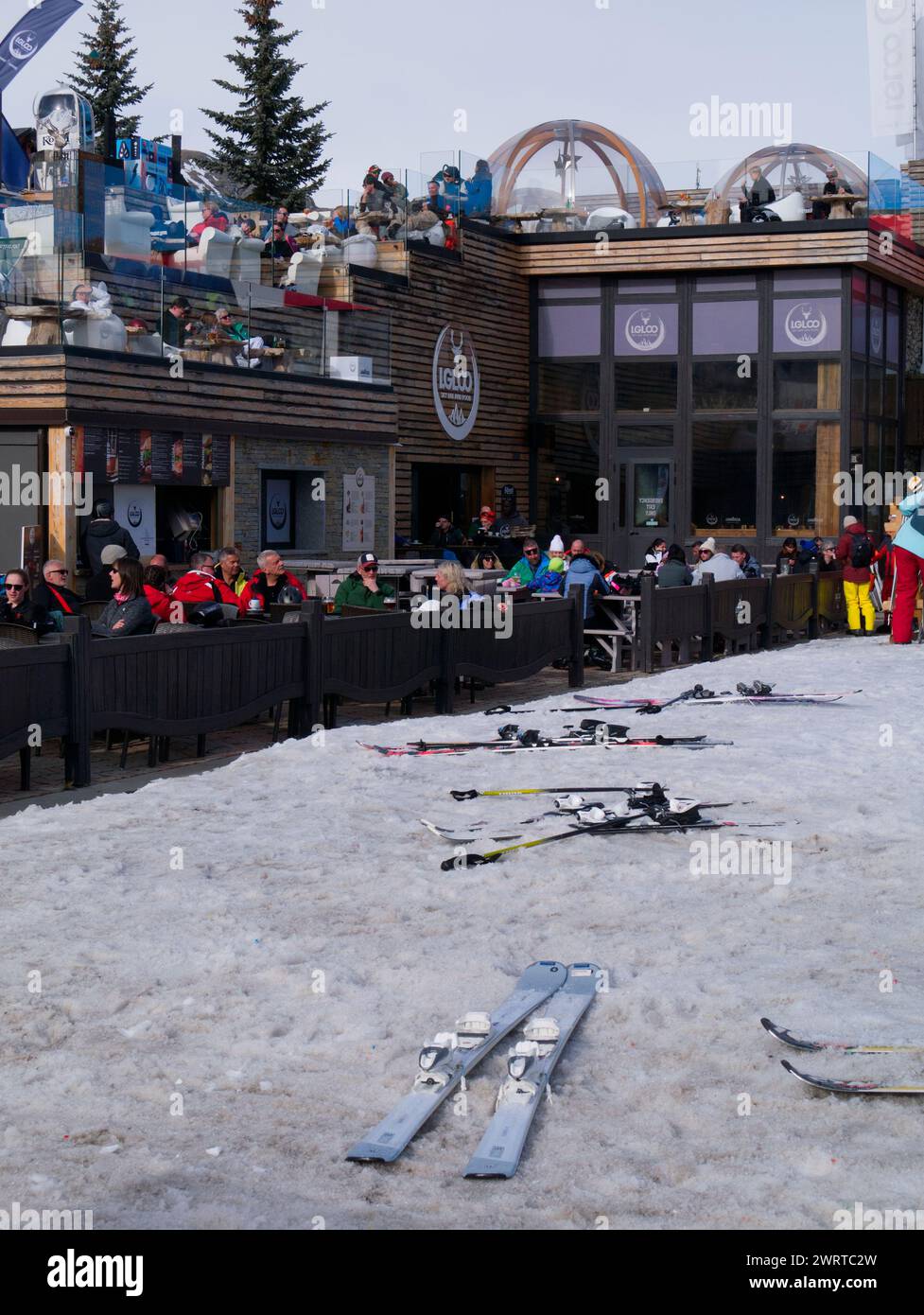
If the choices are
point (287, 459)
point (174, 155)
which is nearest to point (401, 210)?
point (174, 155)

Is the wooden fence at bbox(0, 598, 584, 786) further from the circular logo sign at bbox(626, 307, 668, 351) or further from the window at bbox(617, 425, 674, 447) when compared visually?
the circular logo sign at bbox(626, 307, 668, 351)

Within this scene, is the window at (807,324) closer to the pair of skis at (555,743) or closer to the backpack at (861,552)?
the backpack at (861,552)

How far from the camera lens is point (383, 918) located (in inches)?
272

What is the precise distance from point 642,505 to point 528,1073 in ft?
91.7

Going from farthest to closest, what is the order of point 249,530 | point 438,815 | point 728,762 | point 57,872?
point 249,530, point 728,762, point 438,815, point 57,872

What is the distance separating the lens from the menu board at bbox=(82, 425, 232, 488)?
1838 centimetres

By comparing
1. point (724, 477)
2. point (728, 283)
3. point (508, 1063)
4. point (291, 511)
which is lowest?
point (508, 1063)

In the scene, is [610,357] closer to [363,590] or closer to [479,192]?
[479,192]

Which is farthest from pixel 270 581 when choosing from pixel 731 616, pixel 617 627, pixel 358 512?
pixel 358 512

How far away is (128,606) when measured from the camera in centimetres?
1225

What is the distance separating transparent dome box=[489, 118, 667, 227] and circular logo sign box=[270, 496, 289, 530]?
1233 centimetres

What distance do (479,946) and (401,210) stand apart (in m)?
23.9

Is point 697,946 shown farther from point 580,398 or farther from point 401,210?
point 580,398
